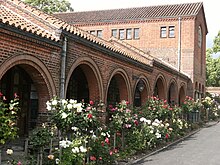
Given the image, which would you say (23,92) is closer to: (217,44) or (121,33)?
(121,33)

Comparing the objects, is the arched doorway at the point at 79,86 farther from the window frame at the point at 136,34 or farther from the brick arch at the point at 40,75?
the window frame at the point at 136,34

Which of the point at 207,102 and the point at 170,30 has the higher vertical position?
the point at 170,30

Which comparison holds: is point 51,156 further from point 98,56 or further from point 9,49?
point 98,56

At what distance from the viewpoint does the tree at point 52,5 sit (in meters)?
42.4

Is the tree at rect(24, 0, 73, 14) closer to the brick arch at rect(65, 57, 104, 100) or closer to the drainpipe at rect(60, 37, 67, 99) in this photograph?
the brick arch at rect(65, 57, 104, 100)

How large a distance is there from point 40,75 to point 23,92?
132 inches

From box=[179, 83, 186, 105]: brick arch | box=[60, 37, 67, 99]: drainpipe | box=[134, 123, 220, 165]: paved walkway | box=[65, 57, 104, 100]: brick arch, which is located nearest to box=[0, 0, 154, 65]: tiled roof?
box=[60, 37, 67, 99]: drainpipe

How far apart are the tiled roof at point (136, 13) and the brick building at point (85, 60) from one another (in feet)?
0.62

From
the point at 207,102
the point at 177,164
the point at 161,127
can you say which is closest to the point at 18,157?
the point at 177,164

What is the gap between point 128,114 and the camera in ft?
38.5

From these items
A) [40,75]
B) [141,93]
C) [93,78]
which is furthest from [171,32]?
[40,75]

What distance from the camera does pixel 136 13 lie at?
34.1 meters

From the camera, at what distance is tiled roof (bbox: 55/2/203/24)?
105 feet

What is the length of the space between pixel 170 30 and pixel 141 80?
1609 centimetres
